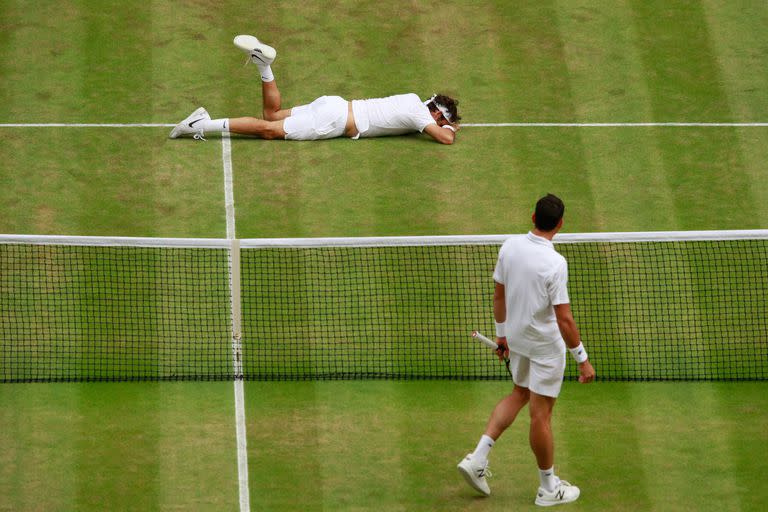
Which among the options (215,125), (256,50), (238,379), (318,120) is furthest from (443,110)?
(238,379)

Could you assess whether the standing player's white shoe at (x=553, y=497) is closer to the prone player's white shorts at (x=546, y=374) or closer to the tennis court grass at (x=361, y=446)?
the tennis court grass at (x=361, y=446)

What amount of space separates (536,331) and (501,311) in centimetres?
39

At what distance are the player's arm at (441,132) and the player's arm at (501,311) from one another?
17.2ft

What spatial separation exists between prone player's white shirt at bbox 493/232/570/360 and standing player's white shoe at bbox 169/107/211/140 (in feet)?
19.4

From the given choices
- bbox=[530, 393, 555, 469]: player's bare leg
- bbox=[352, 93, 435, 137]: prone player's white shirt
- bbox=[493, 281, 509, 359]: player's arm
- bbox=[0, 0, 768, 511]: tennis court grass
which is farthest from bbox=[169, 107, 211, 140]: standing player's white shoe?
bbox=[530, 393, 555, 469]: player's bare leg

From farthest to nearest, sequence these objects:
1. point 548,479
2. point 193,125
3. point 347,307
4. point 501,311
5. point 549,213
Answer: point 193,125
point 347,307
point 548,479
point 501,311
point 549,213

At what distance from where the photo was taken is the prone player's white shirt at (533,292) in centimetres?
908

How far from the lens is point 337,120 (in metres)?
14.5

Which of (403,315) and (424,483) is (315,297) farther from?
(424,483)

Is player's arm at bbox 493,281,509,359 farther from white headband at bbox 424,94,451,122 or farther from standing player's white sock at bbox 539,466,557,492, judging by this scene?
white headband at bbox 424,94,451,122

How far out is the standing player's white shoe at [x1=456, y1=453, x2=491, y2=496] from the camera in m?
9.56

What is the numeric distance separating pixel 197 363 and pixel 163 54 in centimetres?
Answer: 533

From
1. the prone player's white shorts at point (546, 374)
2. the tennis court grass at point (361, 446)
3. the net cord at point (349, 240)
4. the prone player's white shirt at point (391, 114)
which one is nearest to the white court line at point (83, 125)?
the prone player's white shirt at point (391, 114)

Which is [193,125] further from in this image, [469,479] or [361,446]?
[469,479]
